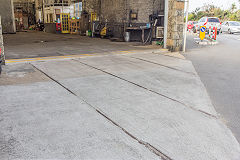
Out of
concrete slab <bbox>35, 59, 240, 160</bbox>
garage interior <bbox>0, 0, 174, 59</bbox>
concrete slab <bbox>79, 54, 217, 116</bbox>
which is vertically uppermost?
garage interior <bbox>0, 0, 174, 59</bbox>

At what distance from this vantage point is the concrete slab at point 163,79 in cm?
404

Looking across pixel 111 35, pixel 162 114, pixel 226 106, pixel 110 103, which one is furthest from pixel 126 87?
pixel 111 35

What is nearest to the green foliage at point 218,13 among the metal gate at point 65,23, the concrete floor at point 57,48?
the metal gate at point 65,23

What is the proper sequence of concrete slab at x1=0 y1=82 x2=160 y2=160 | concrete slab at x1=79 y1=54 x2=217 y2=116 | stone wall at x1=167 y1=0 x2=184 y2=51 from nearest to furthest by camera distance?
concrete slab at x1=0 y1=82 x2=160 y2=160 → concrete slab at x1=79 y1=54 x2=217 y2=116 → stone wall at x1=167 y1=0 x2=184 y2=51

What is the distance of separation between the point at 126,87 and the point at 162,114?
57.1 inches

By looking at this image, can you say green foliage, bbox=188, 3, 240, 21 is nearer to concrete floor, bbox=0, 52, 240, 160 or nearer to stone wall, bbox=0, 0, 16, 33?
stone wall, bbox=0, 0, 16, 33

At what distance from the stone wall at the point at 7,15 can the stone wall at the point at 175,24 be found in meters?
18.7

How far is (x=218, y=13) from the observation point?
40.9 meters

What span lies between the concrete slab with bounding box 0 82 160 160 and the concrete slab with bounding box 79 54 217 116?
163cm

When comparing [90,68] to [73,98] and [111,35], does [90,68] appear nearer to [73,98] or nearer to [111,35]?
[73,98]

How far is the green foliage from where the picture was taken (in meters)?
36.8

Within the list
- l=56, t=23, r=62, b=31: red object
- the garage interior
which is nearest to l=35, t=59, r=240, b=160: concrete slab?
the garage interior

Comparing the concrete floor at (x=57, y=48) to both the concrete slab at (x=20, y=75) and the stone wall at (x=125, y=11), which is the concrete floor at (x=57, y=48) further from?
the stone wall at (x=125, y=11)

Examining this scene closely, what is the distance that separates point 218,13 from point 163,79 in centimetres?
4112
